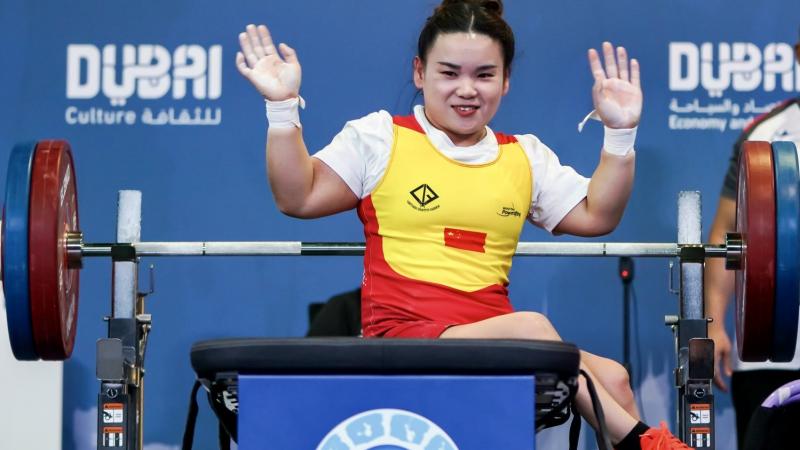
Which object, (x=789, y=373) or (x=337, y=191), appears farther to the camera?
(x=789, y=373)

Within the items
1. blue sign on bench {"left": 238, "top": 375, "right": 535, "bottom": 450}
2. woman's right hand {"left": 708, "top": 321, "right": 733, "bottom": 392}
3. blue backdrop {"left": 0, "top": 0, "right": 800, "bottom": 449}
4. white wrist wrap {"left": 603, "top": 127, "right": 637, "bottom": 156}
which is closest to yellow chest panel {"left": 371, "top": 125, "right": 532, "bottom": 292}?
white wrist wrap {"left": 603, "top": 127, "right": 637, "bottom": 156}

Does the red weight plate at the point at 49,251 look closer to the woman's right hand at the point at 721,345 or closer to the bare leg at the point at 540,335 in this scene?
the bare leg at the point at 540,335

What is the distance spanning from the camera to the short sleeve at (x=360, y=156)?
2920 millimetres

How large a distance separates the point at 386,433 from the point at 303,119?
2.80m

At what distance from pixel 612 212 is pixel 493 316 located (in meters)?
0.40

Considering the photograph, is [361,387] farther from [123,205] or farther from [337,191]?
[123,205]

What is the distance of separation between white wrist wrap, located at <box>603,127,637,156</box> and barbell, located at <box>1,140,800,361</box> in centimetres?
25

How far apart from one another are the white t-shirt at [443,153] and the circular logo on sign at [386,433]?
0.87 meters

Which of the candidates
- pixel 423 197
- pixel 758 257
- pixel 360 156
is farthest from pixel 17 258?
pixel 758 257

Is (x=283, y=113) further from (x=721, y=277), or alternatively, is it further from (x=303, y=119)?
(x=303, y=119)

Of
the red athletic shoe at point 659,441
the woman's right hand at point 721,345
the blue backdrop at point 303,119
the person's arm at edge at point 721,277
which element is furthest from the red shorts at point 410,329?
the blue backdrop at point 303,119

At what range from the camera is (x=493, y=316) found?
2.84m

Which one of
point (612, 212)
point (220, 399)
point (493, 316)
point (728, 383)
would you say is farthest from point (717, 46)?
point (220, 399)

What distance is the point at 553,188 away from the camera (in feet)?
10.1
